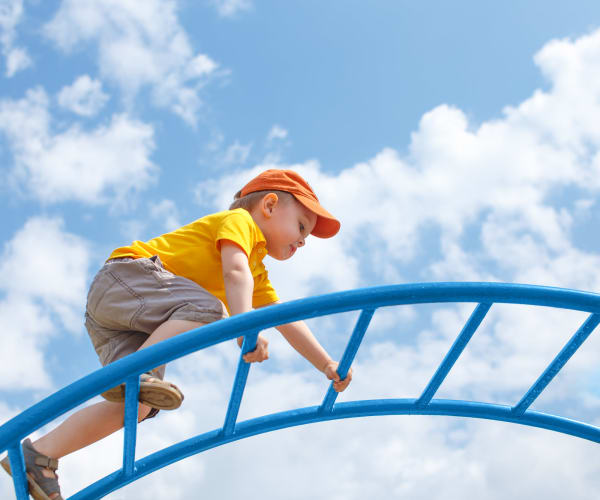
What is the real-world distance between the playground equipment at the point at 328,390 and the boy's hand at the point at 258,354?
0.02m

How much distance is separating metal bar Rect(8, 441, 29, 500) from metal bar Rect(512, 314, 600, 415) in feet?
4.90

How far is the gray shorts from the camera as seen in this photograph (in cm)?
188

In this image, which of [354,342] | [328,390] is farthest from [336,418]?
[354,342]

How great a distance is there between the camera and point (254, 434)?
79.4 inches

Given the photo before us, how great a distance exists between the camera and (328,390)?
198 cm

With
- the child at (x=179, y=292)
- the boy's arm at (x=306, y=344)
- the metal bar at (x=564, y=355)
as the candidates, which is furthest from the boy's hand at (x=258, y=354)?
the metal bar at (x=564, y=355)

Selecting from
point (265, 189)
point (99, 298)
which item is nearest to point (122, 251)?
point (99, 298)

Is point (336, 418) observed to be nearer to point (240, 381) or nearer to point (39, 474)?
point (240, 381)

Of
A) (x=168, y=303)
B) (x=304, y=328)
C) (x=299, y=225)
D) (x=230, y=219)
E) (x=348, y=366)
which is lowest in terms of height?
(x=348, y=366)

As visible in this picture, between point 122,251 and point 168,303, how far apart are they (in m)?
0.31

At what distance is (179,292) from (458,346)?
83 cm

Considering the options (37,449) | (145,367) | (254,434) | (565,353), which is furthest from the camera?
(254,434)

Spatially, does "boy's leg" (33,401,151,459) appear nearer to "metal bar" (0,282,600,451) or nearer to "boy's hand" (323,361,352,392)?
"metal bar" (0,282,600,451)

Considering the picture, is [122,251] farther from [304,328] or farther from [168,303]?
[304,328]
